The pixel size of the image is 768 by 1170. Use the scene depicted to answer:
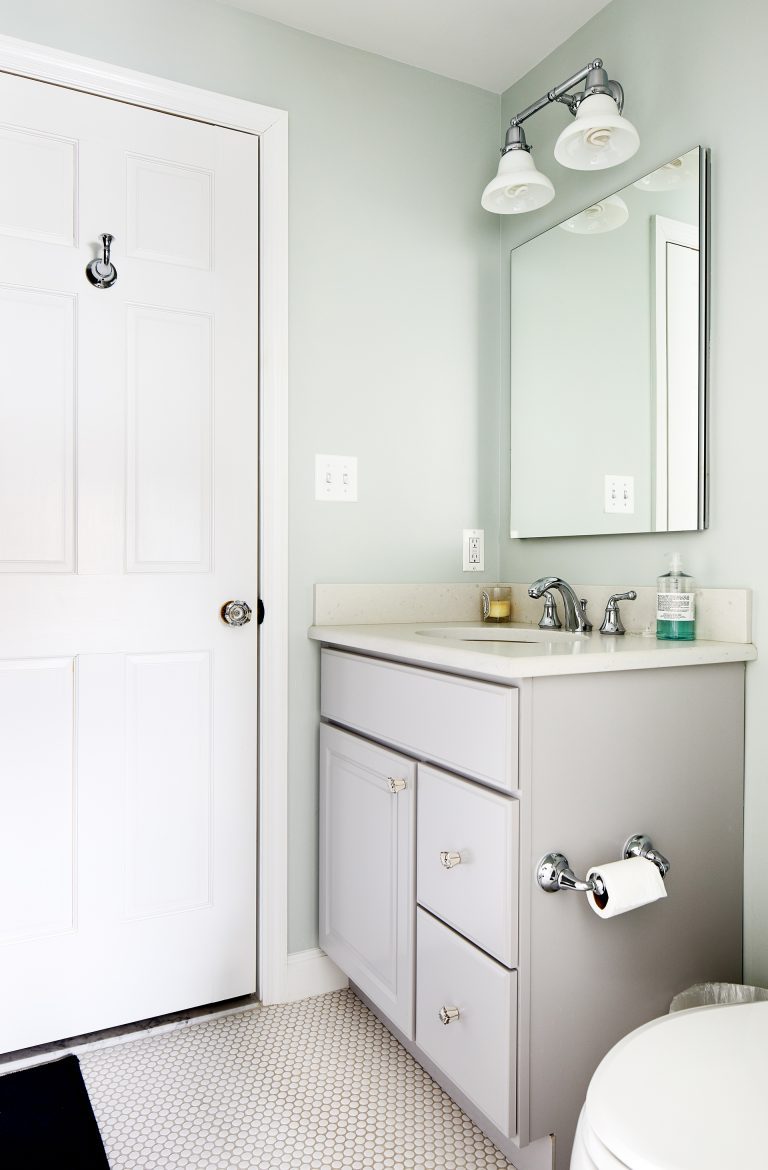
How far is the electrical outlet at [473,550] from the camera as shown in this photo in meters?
2.09

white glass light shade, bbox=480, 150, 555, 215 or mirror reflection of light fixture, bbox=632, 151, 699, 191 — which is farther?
white glass light shade, bbox=480, 150, 555, 215

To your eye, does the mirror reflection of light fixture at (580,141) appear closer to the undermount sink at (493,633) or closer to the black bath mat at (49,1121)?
the undermount sink at (493,633)

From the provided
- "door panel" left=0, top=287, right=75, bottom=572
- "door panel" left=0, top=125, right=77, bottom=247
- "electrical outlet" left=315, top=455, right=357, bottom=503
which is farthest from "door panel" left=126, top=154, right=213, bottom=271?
"electrical outlet" left=315, top=455, right=357, bottom=503

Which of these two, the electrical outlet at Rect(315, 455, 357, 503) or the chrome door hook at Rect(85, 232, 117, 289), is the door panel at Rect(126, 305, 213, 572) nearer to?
the chrome door hook at Rect(85, 232, 117, 289)

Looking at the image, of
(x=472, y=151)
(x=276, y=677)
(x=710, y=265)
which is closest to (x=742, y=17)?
(x=710, y=265)

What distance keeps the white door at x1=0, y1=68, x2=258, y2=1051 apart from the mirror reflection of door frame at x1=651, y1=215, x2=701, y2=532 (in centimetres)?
89

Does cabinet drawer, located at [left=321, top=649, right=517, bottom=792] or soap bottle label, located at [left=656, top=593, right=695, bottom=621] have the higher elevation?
soap bottle label, located at [left=656, top=593, right=695, bottom=621]

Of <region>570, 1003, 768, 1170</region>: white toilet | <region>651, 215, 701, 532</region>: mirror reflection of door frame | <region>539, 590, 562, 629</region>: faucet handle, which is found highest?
<region>651, 215, 701, 532</region>: mirror reflection of door frame

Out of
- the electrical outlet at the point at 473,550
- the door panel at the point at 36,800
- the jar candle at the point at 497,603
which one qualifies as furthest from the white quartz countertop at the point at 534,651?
the door panel at the point at 36,800

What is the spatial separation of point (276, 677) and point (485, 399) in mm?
937

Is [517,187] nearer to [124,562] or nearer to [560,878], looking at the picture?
[124,562]

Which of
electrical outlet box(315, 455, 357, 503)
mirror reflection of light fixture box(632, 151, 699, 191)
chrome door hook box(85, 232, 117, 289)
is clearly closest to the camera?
mirror reflection of light fixture box(632, 151, 699, 191)

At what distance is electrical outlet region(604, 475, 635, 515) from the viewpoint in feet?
5.57

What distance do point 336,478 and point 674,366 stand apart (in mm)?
797
